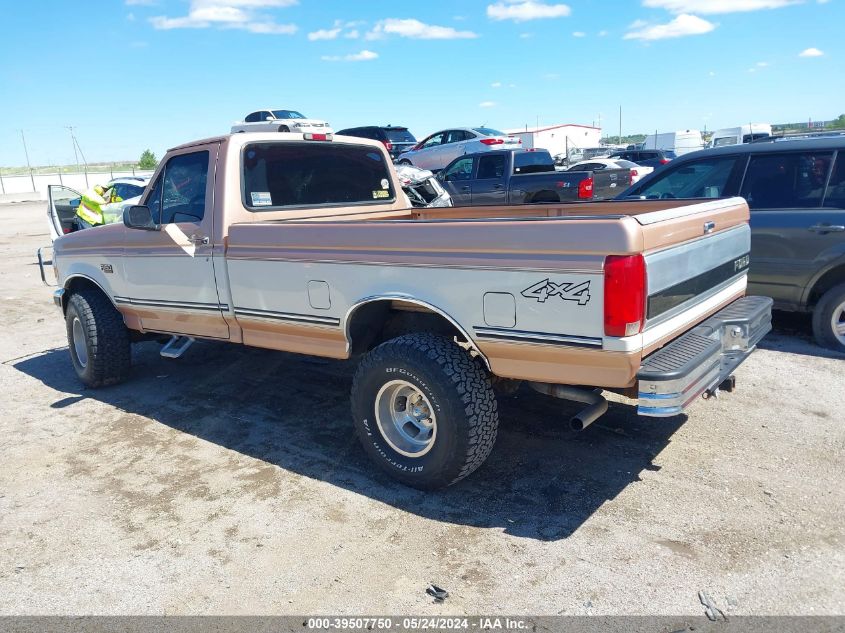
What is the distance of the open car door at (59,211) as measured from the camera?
11.5m

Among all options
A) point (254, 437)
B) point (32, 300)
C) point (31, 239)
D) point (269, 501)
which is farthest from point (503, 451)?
point (31, 239)

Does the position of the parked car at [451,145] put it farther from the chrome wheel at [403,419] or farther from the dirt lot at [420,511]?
the chrome wheel at [403,419]

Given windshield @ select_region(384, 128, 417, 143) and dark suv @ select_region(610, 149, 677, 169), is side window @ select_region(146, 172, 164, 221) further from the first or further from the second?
dark suv @ select_region(610, 149, 677, 169)

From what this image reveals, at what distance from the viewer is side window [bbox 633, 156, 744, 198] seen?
254 inches

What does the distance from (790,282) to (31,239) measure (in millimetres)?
19886

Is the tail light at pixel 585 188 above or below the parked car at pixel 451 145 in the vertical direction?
below

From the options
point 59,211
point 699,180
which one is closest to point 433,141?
point 59,211

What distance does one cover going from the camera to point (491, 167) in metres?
13.4

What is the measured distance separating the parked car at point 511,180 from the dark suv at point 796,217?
5446 millimetres

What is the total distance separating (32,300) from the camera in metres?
10.3

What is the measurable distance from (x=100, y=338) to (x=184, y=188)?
5.44 ft

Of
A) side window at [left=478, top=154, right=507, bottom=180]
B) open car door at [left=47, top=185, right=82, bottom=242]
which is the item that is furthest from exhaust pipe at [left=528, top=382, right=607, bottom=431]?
open car door at [left=47, top=185, right=82, bottom=242]

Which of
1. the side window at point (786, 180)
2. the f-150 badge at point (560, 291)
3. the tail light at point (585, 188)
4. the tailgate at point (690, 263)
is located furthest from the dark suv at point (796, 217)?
the tail light at point (585, 188)

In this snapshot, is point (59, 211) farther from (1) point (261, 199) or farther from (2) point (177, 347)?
(1) point (261, 199)
